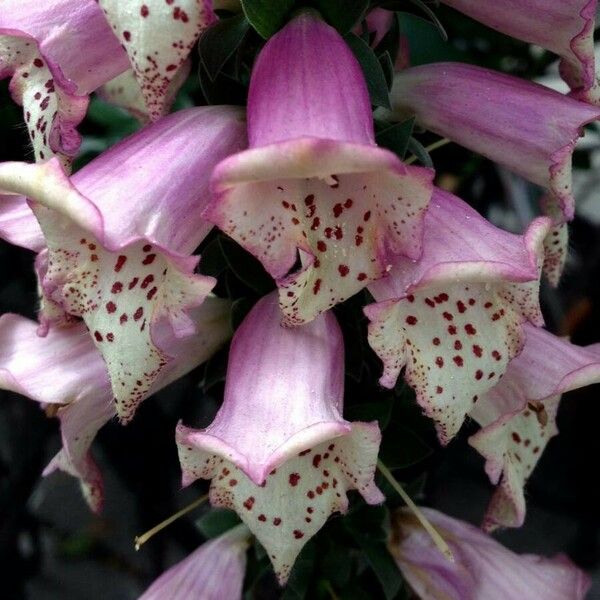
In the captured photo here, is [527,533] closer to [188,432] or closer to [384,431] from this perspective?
[384,431]

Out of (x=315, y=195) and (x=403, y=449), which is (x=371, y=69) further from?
(x=403, y=449)

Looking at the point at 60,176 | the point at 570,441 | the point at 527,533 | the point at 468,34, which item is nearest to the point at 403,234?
the point at 60,176

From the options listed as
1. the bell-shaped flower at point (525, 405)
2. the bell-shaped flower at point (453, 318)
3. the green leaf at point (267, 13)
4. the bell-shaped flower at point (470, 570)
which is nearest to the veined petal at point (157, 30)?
the green leaf at point (267, 13)

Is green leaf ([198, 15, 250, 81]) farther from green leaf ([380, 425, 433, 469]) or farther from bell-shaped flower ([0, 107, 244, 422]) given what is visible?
green leaf ([380, 425, 433, 469])

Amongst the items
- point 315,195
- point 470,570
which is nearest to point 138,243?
point 315,195

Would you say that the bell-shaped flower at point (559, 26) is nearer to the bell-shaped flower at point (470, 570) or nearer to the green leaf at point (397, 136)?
the green leaf at point (397, 136)
